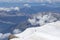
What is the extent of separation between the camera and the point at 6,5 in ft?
9.95

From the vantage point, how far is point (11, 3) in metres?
3.17

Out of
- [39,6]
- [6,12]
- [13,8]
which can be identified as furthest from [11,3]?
[39,6]

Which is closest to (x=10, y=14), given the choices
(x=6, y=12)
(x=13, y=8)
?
(x=6, y=12)

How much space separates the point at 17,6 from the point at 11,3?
5.2 inches

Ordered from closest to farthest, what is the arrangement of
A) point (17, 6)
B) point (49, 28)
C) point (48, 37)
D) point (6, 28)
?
point (48, 37) < point (49, 28) < point (6, 28) < point (17, 6)

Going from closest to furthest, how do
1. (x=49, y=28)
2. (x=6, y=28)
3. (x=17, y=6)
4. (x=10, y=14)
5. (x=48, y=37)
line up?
1. (x=48, y=37)
2. (x=49, y=28)
3. (x=6, y=28)
4. (x=10, y=14)
5. (x=17, y=6)

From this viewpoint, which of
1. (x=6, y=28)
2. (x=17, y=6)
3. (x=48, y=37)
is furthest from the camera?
(x=17, y=6)

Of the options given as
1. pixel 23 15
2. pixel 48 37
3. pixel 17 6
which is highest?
pixel 17 6

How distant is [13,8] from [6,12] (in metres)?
0.28

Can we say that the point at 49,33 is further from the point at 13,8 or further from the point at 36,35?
the point at 13,8

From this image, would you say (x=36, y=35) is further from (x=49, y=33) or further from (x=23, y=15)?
(x=23, y=15)

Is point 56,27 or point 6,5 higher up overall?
point 6,5

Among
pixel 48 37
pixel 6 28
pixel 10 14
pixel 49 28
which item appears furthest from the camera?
pixel 10 14

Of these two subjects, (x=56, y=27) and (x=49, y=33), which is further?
(x=56, y=27)
